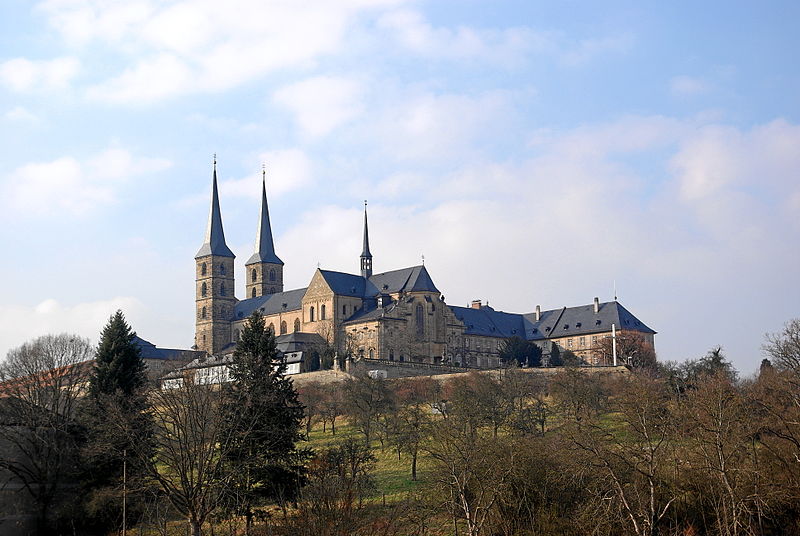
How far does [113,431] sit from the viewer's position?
39.6 meters

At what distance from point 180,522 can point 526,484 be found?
643 inches

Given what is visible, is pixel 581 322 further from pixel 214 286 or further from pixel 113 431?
pixel 113 431

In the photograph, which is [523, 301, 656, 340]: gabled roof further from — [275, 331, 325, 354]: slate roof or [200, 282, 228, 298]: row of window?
[200, 282, 228, 298]: row of window

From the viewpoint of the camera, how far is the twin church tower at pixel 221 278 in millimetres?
126250

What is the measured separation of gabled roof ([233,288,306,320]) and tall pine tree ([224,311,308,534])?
3056 inches

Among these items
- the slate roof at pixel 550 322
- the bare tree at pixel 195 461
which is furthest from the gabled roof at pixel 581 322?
the bare tree at pixel 195 461

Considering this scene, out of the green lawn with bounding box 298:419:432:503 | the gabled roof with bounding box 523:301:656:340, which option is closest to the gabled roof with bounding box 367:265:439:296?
the gabled roof with bounding box 523:301:656:340

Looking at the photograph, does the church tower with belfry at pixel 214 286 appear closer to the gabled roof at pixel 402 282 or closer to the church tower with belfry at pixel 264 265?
the church tower with belfry at pixel 264 265

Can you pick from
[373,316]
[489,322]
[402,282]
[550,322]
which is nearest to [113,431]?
[373,316]

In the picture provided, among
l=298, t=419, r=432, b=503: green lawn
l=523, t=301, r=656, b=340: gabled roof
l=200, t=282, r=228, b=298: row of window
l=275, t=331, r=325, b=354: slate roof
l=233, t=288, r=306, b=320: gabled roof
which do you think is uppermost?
l=200, t=282, r=228, b=298: row of window

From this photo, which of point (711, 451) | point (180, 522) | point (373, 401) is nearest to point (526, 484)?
point (711, 451)

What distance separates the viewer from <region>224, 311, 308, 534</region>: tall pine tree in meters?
36.0

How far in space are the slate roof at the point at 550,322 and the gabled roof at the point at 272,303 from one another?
1800 centimetres

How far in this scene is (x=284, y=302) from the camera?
397 ft
